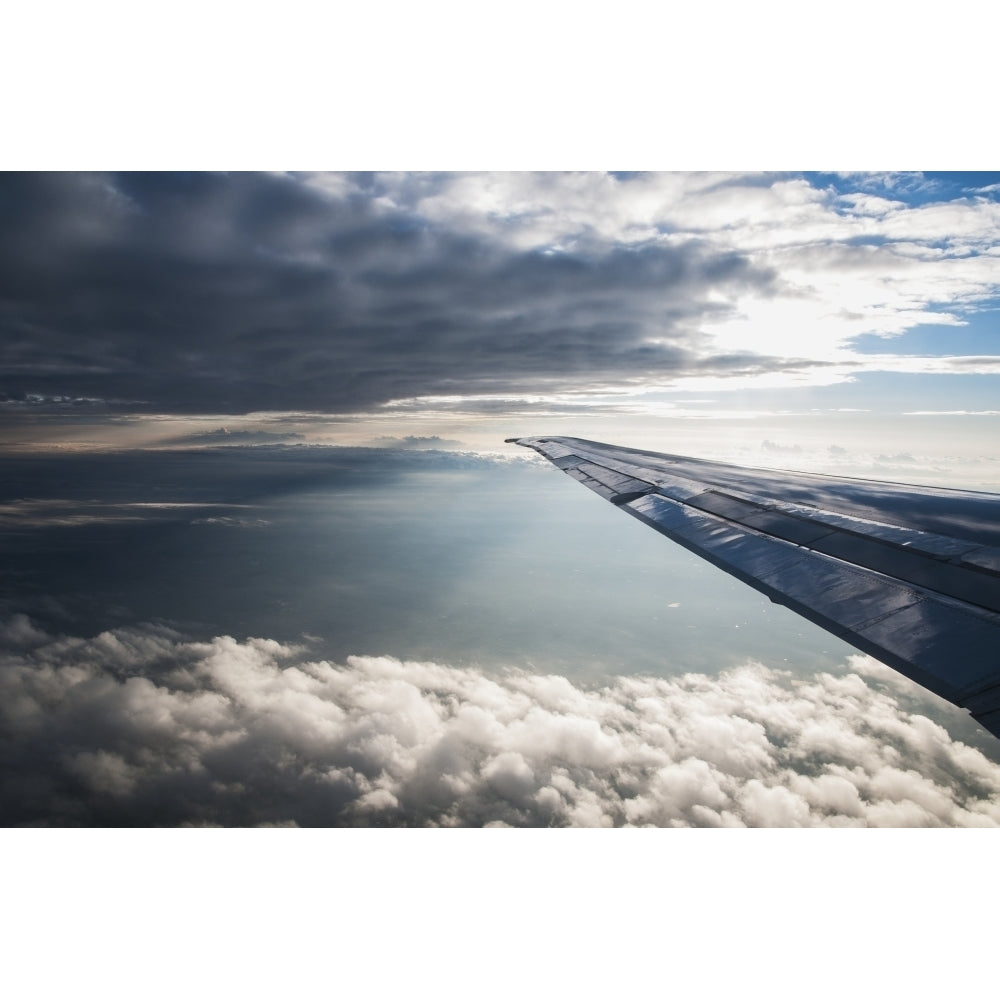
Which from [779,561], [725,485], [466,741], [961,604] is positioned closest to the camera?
[961,604]

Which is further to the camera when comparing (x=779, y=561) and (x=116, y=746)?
(x=116, y=746)

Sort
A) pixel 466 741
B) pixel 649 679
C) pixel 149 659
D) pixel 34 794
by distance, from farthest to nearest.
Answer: pixel 649 679 < pixel 149 659 < pixel 466 741 < pixel 34 794

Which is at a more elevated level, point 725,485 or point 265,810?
point 725,485

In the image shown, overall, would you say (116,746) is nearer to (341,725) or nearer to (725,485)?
(341,725)

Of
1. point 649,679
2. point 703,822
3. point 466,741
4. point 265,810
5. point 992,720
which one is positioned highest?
point 992,720

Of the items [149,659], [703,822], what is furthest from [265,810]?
[149,659]

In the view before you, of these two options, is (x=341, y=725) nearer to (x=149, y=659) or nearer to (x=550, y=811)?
(x=550, y=811)
